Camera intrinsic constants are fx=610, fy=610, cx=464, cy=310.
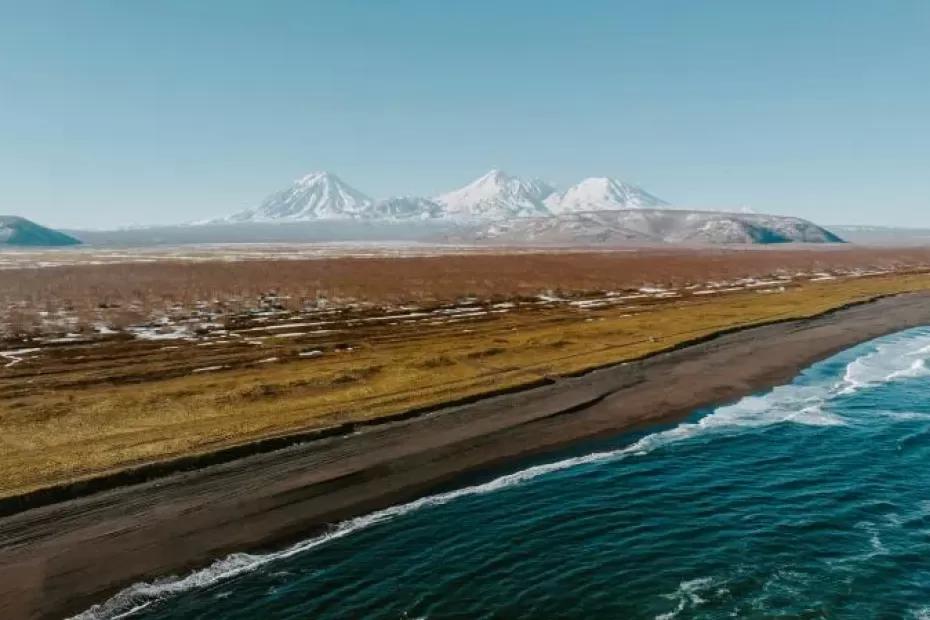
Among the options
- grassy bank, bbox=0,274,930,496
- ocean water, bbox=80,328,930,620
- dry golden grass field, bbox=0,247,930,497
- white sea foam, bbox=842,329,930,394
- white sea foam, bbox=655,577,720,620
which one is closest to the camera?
white sea foam, bbox=655,577,720,620

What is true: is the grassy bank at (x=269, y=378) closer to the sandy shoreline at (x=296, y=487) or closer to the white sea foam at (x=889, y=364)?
the sandy shoreline at (x=296, y=487)

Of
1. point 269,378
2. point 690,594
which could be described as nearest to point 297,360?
point 269,378

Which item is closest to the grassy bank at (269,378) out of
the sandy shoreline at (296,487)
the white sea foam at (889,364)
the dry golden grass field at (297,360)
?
the dry golden grass field at (297,360)

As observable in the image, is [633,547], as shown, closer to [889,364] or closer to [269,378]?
[269,378]

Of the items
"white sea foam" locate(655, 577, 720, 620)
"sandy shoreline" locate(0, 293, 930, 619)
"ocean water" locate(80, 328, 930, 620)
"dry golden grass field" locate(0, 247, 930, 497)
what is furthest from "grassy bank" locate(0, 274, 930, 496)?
"white sea foam" locate(655, 577, 720, 620)

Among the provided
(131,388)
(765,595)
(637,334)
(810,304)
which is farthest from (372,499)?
(810,304)

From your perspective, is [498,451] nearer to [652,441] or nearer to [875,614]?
[652,441]

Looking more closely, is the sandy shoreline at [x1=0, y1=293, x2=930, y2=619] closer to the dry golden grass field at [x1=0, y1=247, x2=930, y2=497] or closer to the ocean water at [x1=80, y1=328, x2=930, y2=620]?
the ocean water at [x1=80, y1=328, x2=930, y2=620]
